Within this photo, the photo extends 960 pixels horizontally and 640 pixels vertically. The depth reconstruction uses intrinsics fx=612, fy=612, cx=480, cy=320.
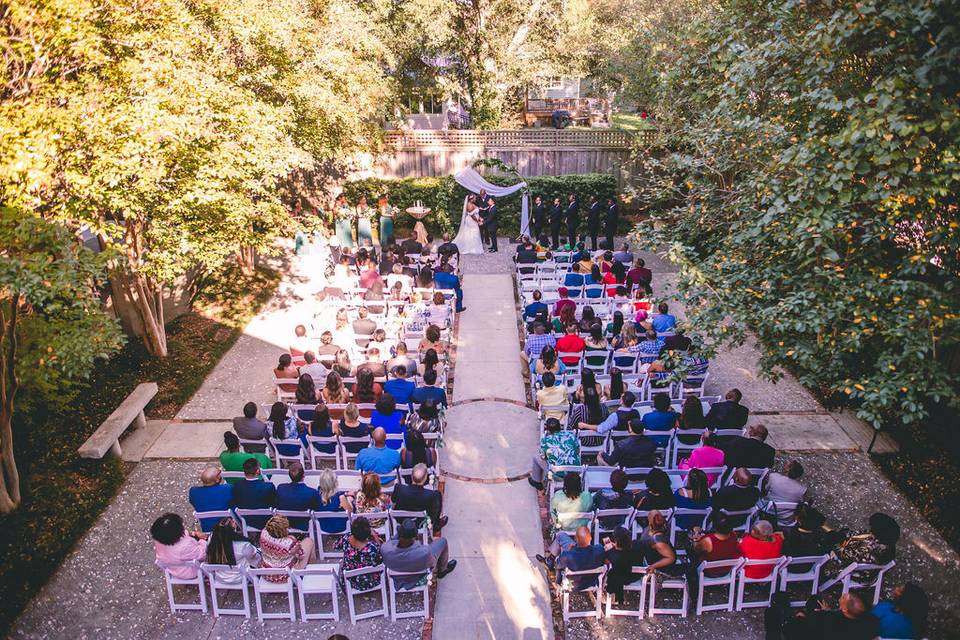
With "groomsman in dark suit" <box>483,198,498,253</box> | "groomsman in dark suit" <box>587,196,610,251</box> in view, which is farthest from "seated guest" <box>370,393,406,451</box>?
"groomsman in dark suit" <box>587,196,610,251</box>

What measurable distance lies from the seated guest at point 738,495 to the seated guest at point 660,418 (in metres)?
1.46

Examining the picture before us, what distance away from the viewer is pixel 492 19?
23844 mm

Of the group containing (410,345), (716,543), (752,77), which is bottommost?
(716,543)

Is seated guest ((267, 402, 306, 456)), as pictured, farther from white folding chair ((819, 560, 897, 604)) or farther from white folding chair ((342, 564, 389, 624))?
white folding chair ((819, 560, 897, 604))

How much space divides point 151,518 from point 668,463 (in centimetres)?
739

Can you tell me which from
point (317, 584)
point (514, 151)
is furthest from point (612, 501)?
point (514, 151)

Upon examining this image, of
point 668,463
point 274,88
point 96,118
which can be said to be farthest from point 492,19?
point 668,463

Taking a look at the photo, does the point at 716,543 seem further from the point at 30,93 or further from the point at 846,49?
the point at 30,93

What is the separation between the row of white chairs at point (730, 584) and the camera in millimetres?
6742

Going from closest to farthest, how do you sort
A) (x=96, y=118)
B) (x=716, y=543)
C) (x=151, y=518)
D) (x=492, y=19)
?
(x=716, y=543) < (x=96, y=118) < (x=151, y=518) < (x=492, y=19)

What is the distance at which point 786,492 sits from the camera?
25.2ft

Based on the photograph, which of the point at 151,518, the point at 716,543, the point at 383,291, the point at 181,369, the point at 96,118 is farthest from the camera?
the point at 383,291

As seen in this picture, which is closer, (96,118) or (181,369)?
(96,118)

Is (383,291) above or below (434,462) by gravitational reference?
above
